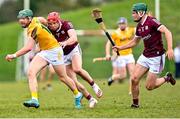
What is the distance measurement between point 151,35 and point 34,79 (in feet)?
9.34

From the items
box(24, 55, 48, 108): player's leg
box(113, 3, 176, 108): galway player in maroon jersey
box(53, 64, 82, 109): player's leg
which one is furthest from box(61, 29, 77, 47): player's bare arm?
box(113, 3, 176, 108): galway player in maroon jersey

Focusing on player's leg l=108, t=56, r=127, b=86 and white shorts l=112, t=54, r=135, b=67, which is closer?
white shorts l=112, t=54, r=135, b=67

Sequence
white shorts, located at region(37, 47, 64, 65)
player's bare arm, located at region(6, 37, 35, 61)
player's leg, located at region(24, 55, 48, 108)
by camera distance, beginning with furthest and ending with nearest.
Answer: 1. white shorts, located at region(37, 47, 64, 65)
2. player's bare arm, located at region(6, 37, 35, 61)
3. player's leg, located at region(24, 55, 48, 108)

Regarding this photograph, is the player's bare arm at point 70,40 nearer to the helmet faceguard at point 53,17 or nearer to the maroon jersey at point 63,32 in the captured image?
the maroon jersey at point 63,32

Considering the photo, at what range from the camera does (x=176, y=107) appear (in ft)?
50.5

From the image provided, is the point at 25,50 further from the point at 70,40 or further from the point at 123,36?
the point at 123,36

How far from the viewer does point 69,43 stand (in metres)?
15.1

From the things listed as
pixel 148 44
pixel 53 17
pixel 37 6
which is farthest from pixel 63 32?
pixel 37 6

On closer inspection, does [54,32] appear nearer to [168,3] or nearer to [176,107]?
[176,107]

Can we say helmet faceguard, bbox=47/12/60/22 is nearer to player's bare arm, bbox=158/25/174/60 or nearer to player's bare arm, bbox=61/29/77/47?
player's bare arm, bbox=61/29/77/47

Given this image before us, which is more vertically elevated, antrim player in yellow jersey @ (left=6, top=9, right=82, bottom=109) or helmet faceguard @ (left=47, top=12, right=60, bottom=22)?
helmet faceguard @ (left=47, top=12, right=60, bottom=22)

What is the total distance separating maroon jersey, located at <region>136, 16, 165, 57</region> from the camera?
15.1 meters

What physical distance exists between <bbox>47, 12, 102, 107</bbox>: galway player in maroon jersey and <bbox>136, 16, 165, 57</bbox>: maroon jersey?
5.02 feet

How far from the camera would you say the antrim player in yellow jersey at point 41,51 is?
47.6 feet
